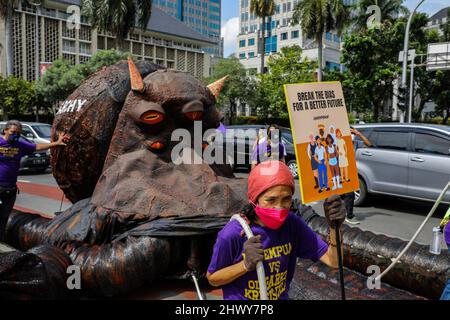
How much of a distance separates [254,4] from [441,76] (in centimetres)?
1646

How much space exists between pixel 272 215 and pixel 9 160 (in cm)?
443

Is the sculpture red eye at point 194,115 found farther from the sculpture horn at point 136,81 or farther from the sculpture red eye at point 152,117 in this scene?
the sculpture horn at point 136,81

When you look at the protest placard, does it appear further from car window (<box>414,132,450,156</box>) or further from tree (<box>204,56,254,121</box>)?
tree (<box>204,56,254,121</box>)

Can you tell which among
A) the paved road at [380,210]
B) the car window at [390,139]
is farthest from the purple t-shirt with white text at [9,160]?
the car window at [390,139]

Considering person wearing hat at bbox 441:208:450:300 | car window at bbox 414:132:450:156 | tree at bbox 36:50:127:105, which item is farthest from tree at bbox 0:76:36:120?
person wearing hat at bbox 441:208:450:300

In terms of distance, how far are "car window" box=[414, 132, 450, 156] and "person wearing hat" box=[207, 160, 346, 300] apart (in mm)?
6779

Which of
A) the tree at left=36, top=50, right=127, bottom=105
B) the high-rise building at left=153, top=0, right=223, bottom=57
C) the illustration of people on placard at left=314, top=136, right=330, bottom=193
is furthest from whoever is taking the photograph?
the high-rise building at left=153, top=0, right=223, bottom=57

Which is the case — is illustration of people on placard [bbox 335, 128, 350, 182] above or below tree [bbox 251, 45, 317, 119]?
below

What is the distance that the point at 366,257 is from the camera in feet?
14.2

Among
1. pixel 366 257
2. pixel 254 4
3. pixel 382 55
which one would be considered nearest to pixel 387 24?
pixel 382 55

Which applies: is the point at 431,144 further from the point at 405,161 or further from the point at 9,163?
the point at 9,163

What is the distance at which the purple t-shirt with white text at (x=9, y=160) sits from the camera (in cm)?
545

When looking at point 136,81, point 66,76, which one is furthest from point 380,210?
point 66,76

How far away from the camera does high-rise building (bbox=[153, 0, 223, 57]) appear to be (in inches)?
4993
